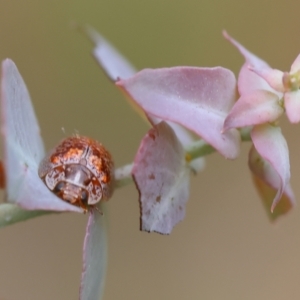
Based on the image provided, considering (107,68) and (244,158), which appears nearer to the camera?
(107,68)

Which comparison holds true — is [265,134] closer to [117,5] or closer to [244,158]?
[244,158]

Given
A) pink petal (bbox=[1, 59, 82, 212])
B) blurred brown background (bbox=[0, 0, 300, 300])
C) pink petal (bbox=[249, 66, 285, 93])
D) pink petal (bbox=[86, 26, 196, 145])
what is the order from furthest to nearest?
blurred brown background (bbox=[0, 0, 300, 300]), pink petal (bbox=[86, 26, 196, 145]), pink petal (bbox=[249, 66, 285, 93]), pink petal (bbox=[1, 59, 82, 212])

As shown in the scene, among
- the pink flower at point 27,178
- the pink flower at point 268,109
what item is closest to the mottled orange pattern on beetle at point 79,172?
the pink flower at point 27,178

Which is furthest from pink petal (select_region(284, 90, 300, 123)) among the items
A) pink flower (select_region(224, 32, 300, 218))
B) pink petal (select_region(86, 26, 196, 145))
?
pink petal (select_region(86, 26, 196, 145))

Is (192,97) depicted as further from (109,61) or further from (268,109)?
(109,61)

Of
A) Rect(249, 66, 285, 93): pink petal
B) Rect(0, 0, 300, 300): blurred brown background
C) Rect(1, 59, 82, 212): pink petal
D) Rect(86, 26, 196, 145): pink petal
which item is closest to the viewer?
Rect(1, 59, 82, 212): pink petal

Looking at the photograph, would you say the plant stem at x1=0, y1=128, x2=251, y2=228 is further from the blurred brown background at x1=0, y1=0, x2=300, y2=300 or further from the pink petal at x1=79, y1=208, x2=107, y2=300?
the blurred brown background at x1=0, y1=0, x2=300, y2=300

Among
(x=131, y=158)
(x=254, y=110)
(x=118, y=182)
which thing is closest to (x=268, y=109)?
(x=254, y=110)

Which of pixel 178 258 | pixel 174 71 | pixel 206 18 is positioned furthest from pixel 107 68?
pixel 206 18
